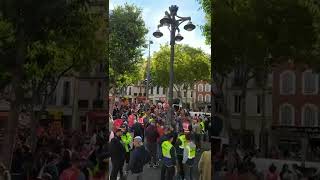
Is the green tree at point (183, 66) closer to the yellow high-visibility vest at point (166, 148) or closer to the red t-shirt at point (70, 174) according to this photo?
the yellow high-visibility vest at point (166, 148)

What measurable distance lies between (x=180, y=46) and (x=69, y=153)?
2.57m

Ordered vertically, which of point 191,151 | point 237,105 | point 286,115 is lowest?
point 191,151

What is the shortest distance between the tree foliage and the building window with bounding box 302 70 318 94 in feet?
4.97

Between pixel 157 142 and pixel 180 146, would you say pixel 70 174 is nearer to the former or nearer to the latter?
pixel 157 142

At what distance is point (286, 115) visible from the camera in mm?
5832

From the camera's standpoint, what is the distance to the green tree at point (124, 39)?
720 cm

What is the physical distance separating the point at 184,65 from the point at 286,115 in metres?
3.14

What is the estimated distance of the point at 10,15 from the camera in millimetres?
5832

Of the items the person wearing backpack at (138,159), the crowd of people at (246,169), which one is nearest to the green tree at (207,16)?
the crowd of people at (246,169)

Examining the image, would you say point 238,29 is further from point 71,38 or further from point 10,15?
point 10,15

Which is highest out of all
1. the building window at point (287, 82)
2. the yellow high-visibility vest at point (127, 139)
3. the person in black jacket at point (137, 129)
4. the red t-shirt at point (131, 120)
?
the building window at point (287, 82)

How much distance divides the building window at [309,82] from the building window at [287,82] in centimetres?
13

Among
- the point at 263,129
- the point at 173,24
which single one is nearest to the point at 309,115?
the point at 263,129

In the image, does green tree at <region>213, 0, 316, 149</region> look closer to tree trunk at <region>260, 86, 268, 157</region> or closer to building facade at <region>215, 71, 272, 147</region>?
building facade at <region>215, 71, 272, 147</region>
